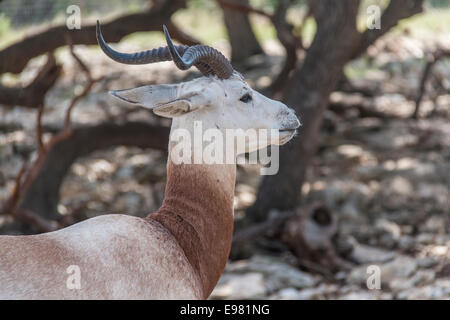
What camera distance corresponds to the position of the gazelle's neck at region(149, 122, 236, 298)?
421 centimetres

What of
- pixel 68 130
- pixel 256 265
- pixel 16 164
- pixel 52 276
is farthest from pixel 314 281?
pixel 16 164

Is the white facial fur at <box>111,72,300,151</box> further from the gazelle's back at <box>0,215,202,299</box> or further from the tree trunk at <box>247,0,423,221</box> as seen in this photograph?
Answer: the tree trunk at <box>247,0,423,221</box>

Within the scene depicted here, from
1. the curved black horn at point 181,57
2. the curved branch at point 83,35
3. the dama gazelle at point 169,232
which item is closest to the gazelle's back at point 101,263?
the dama gazelle at point 169,232

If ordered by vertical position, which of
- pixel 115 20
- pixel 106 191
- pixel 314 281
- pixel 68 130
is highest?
pixel 115 20

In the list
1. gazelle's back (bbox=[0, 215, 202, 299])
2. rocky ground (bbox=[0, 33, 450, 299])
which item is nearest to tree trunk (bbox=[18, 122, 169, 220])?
rocky ground (bbox=[0, 33, 450, 299])

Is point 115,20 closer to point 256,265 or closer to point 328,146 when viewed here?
point 256,265

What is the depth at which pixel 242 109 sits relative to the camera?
14.5 ft

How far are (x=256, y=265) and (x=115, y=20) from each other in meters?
3.27

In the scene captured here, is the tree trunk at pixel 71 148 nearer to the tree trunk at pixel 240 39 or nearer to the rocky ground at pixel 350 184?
the rocky ground at pixel 350 184

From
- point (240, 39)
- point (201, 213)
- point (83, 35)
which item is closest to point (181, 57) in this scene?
point (201, 213)

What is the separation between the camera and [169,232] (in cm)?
415

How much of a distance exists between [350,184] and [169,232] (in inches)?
215

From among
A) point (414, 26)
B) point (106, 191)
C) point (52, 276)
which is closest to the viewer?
point (52, 276)

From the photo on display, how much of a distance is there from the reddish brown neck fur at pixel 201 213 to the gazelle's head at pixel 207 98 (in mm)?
297
